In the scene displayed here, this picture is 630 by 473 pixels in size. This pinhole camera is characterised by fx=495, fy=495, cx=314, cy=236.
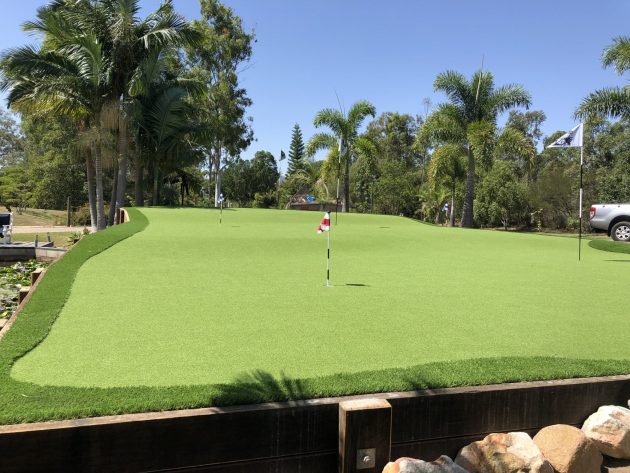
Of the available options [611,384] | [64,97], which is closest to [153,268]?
[611,384]

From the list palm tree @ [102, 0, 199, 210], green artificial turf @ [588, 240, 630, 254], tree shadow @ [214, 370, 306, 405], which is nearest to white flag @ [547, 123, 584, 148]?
green artificial turf @ [588, 240, 630, 254]

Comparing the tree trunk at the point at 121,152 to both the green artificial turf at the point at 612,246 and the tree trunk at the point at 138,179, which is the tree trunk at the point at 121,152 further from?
the green artificial turf at the point at 612,246

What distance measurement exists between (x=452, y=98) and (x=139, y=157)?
728 inches

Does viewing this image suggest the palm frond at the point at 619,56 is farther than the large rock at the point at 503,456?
Yes

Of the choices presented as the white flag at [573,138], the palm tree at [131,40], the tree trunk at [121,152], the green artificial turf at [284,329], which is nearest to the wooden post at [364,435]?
the green artificial turf at [284,329]

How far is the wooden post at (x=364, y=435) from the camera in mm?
3707

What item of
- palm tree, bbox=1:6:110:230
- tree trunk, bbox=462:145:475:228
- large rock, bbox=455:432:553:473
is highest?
palm tree, bbox=1:6:110:230

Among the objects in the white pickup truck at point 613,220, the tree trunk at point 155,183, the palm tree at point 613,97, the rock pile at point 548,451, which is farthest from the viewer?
the tree trunk at point 155,183

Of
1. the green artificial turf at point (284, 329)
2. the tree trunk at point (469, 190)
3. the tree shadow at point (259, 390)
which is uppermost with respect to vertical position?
the tree trunk at point (469, 190)

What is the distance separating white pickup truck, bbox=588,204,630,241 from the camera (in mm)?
15867

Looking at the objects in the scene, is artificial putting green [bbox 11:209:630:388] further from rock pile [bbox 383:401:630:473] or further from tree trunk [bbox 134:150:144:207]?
tree trunk [bbox 134:150:144:207]

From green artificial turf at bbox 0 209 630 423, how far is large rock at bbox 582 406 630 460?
0.41 metres

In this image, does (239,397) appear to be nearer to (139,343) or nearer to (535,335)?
(139,343)

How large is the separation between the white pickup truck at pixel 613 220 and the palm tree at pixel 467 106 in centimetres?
1072
